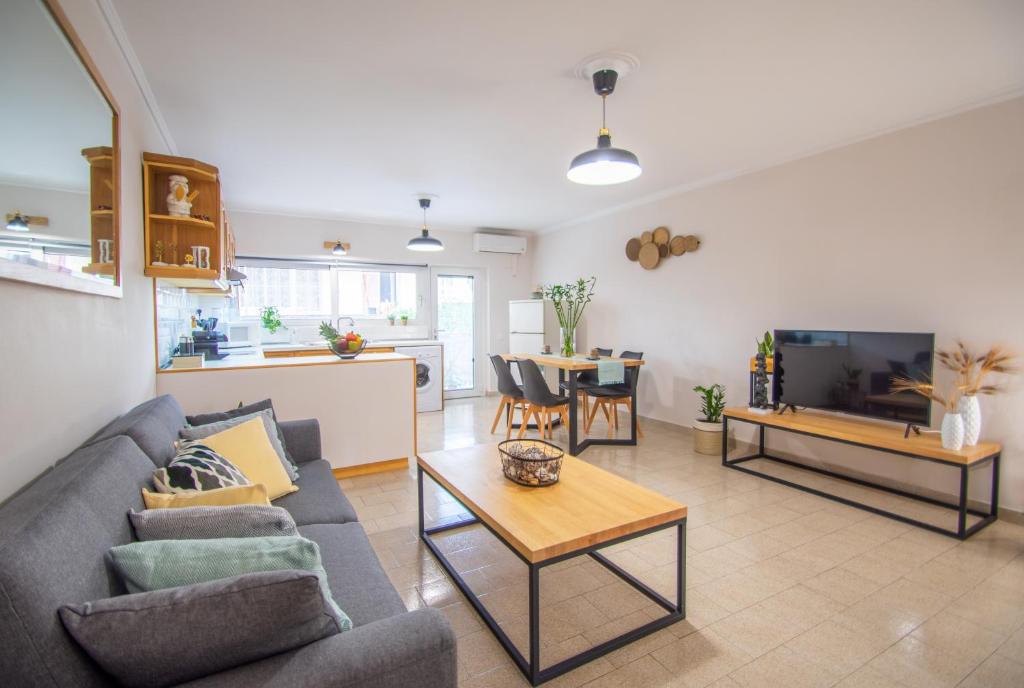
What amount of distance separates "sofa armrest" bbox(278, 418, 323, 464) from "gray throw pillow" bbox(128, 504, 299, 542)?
1424 millimetres

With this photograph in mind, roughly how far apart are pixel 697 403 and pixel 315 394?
11.7ft

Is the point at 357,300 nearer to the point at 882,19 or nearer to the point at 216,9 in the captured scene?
the point at 216,9

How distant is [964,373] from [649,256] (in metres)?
2.89

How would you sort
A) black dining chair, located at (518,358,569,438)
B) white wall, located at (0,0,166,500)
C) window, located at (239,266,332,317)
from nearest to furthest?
white wall, located at (0,0,166,500), black dining chair, located at (518,358,569,438), window, located at (239,266,332,317)

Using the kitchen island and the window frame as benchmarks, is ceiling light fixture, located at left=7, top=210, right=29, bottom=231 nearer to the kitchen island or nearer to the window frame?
the kitchen island

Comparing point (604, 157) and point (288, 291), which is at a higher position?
point (604, 157)

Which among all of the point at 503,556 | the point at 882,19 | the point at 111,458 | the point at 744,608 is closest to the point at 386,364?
the point at 503,556

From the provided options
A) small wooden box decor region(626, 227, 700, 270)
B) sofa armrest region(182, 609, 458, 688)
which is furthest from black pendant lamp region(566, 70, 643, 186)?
small wooden box decor region(626, 227, 700, 270)

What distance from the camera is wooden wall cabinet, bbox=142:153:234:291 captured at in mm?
2684

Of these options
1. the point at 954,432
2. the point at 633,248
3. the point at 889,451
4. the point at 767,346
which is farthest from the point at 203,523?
the point at 633,248

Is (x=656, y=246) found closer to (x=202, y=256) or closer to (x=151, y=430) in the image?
(x=202, y=256)

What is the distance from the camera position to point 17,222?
1.12 metres

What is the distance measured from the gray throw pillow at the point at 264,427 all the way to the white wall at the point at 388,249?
12.8ft

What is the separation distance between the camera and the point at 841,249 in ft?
11.8
